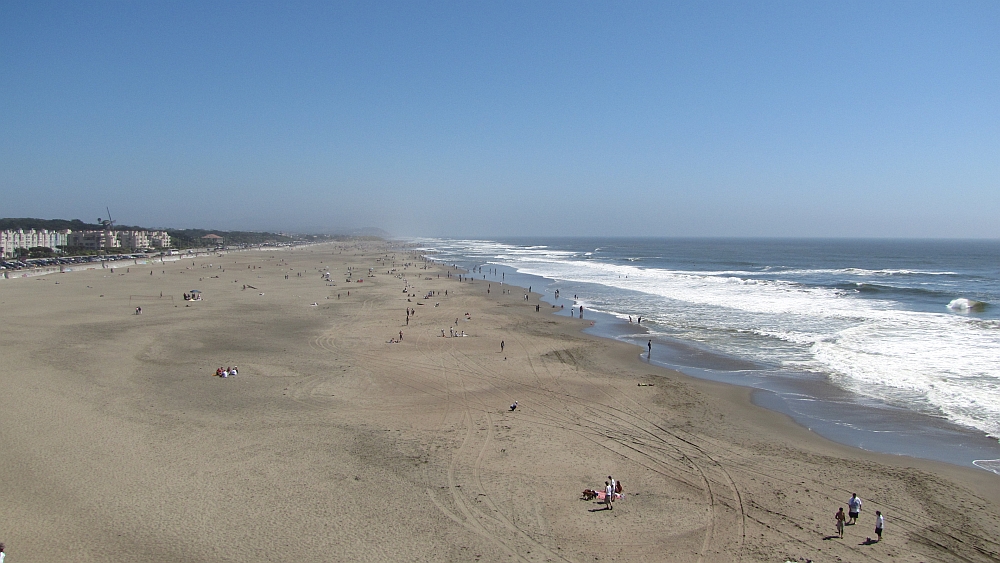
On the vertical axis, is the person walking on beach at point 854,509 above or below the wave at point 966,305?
below

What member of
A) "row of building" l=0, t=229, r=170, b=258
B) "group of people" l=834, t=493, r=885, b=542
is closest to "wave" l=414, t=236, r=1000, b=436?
"group of people" l=834, t=493, r=885, b=542

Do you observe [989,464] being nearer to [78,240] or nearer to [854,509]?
[854,509]

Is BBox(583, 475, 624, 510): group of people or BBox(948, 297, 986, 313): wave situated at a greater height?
BBox(948, 297, 986, 313): wave

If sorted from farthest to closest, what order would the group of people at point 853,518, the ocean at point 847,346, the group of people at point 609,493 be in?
the ocean at point 847,346 → the group of people at point 609,493 → the group of people at point 853,518

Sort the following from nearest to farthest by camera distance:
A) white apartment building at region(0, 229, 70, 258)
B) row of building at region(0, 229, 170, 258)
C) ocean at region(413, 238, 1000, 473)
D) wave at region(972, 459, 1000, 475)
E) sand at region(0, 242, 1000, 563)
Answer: sand at region(0, 242, 1000, 563), wave at region(972, 459, 1000, 475), ocean at region(413, 238, 1000, 473), white apartment building at region(0, 229, 70, 258), row of building at region(0, 229, 170, 258)

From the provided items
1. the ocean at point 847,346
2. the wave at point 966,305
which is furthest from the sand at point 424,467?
the wave at point 966,305

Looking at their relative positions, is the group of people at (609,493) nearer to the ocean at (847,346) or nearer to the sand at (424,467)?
the sand at (424,467)

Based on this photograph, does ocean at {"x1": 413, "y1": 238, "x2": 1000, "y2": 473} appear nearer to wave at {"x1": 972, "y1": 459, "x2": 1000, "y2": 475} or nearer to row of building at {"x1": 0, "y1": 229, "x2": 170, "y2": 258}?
wave at {"x1": 972, "y1": 459, "x2": 1000, "y2": 475}

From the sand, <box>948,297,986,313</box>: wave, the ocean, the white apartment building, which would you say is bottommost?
the sand
